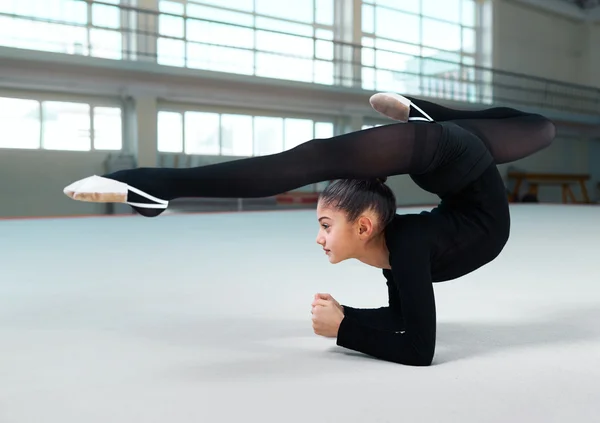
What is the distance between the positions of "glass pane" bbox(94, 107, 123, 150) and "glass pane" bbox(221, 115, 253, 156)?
203 centimetres

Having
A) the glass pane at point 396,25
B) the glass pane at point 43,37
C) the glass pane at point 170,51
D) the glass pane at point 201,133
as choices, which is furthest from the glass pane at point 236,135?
the glass pane at point 396,25

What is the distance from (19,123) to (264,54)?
4896mm

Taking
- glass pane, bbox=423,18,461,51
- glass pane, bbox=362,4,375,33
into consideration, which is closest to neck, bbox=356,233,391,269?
glass pane, bbox=362,4,375,33

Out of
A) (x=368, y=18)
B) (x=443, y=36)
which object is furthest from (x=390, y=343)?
(x=443, y=36)

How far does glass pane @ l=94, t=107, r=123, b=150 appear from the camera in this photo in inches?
386

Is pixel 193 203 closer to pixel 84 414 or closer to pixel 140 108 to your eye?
pixel 140 108

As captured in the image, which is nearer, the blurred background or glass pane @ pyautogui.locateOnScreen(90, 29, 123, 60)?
the blurred background

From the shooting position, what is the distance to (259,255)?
12.1 feet

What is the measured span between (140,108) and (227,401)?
931 centimetres

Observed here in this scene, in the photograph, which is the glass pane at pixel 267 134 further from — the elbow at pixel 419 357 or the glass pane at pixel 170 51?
the elbow at pixel 419 357

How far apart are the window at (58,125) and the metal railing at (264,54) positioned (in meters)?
0.92

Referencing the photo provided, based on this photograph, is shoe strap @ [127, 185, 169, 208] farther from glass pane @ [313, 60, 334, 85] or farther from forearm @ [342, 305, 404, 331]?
glass pane @ [313, 60, 334, 85]

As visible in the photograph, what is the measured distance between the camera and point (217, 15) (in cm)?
1122

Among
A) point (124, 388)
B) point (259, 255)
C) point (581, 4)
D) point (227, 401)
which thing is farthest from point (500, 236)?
point (581, 4)
